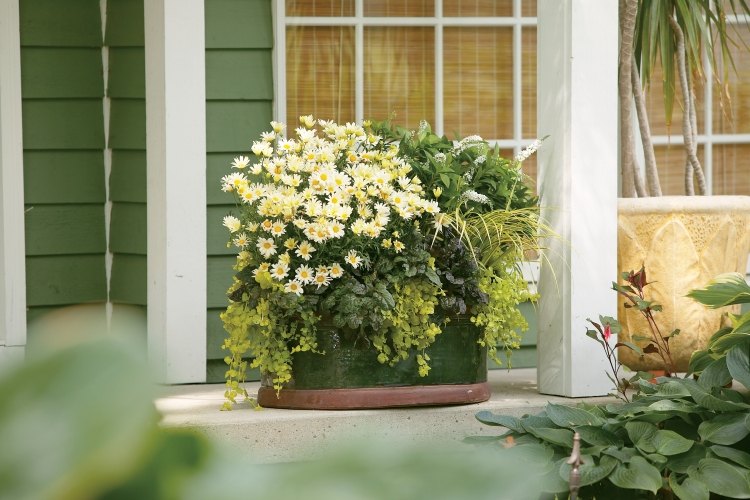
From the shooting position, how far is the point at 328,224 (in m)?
2.87

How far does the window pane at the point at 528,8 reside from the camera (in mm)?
4223

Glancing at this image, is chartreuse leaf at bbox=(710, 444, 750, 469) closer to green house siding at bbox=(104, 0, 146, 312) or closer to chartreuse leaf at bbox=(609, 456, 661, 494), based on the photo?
chartreuse leaf at bbox=(609, 456, 661, 494)

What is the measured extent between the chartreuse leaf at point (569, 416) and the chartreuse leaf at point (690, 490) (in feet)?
1.08

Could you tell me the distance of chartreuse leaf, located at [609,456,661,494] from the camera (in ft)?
7.71

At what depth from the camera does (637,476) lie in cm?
240

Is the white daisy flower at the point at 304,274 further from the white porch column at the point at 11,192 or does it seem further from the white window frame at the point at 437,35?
the white porch column at the point at 11,192

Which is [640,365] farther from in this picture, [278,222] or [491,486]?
[491,486]

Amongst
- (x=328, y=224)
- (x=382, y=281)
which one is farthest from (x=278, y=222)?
(x=382, y=281)

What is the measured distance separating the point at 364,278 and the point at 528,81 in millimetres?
1673

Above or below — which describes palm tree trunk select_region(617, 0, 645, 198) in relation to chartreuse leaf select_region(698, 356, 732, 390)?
above

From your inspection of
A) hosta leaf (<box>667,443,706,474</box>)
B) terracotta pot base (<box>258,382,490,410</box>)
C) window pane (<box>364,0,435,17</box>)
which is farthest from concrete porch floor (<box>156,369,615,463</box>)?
window pane (<box>364,0,435,17</box>)

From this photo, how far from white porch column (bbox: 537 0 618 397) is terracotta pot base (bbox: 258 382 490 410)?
427mm

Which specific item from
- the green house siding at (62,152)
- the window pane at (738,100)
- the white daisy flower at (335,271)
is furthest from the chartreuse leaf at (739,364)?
the green house siding at (62,152)

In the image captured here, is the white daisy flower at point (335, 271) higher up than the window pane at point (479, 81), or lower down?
lower down
